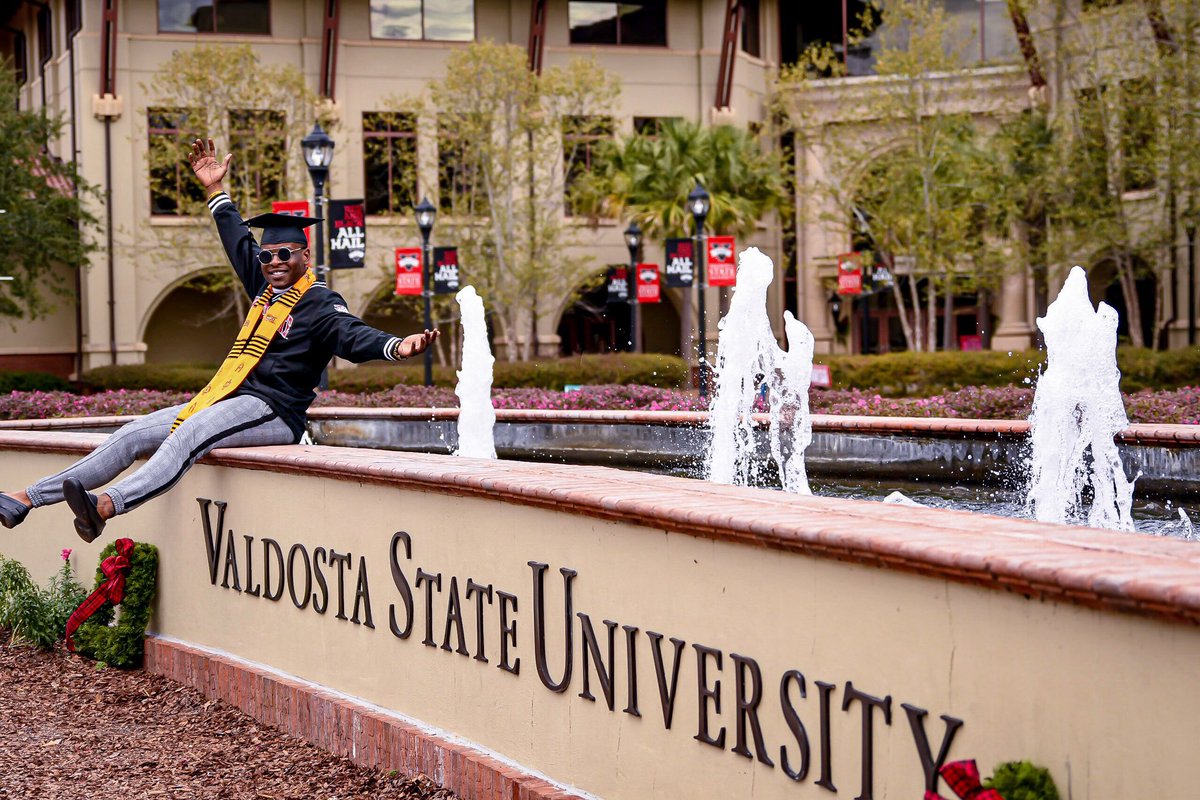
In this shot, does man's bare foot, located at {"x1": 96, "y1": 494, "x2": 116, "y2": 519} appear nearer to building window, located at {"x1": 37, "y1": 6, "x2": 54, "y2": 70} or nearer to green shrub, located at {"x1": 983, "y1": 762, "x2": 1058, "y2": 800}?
green shrub, located at {"x1": 983, "y1": 762, "x2": 1058, "y2": 800}

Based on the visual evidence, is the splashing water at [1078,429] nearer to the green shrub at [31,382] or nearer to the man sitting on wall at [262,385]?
the man sitting on wall at [262,385]

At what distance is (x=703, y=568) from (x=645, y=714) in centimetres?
54

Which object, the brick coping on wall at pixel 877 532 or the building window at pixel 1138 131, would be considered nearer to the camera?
the brick coping on wall at pixel 877 532

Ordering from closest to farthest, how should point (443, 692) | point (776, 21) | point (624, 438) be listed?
point (443, 692) → point (624, 438) → point (776, 21)

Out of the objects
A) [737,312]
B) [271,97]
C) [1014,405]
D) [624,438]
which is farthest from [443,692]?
[271,97]

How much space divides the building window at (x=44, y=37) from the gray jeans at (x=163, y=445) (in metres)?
33.4

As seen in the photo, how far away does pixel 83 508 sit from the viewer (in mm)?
6145

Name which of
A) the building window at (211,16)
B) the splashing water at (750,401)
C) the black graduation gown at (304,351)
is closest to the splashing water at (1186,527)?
the splashing water at (750,401)

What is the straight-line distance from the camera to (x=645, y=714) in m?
4.38

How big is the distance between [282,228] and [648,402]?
1166cm

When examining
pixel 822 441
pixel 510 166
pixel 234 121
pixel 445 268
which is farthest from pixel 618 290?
pixel 822 441

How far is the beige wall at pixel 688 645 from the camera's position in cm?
298

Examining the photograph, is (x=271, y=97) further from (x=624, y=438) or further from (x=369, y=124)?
(x=624, y=438)

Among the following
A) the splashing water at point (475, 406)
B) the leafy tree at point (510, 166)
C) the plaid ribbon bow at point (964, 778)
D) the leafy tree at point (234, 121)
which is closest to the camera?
the plaid ribbon bow at point (964, 778)
